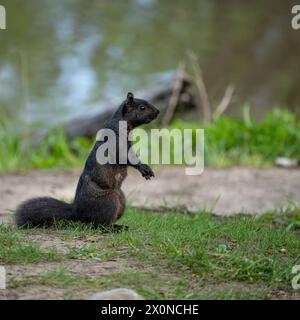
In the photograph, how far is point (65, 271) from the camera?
159 inches

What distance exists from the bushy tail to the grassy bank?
361cm

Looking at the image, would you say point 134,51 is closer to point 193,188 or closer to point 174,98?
point 174,98

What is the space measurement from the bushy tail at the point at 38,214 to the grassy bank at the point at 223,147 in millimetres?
3609

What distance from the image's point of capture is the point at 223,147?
9.05 m

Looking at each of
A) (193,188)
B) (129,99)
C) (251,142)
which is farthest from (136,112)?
(251,142)

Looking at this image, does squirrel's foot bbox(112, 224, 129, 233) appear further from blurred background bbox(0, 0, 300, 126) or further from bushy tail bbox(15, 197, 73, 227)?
blurred background bbox(0, 0, 300, 126)

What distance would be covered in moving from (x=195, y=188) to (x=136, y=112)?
2586 millimetres

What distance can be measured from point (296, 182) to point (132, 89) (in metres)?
4.78

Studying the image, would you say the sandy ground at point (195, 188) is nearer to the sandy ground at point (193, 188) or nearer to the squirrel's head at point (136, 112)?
the sandy ground at point (193, 188)

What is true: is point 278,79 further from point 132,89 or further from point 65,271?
point 65,271

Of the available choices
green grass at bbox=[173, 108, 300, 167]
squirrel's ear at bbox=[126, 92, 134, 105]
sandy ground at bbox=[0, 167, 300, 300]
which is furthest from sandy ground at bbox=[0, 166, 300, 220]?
squirrel's ear at bbox=[126, 92, 134, 105]

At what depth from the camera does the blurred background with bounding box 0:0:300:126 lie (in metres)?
12.3

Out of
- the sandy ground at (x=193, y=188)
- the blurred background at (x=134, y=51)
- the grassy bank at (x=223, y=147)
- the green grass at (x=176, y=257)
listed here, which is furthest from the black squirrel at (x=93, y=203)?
the blurred background at (x=134, y=51)

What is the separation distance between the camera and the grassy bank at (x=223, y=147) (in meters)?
8.87
